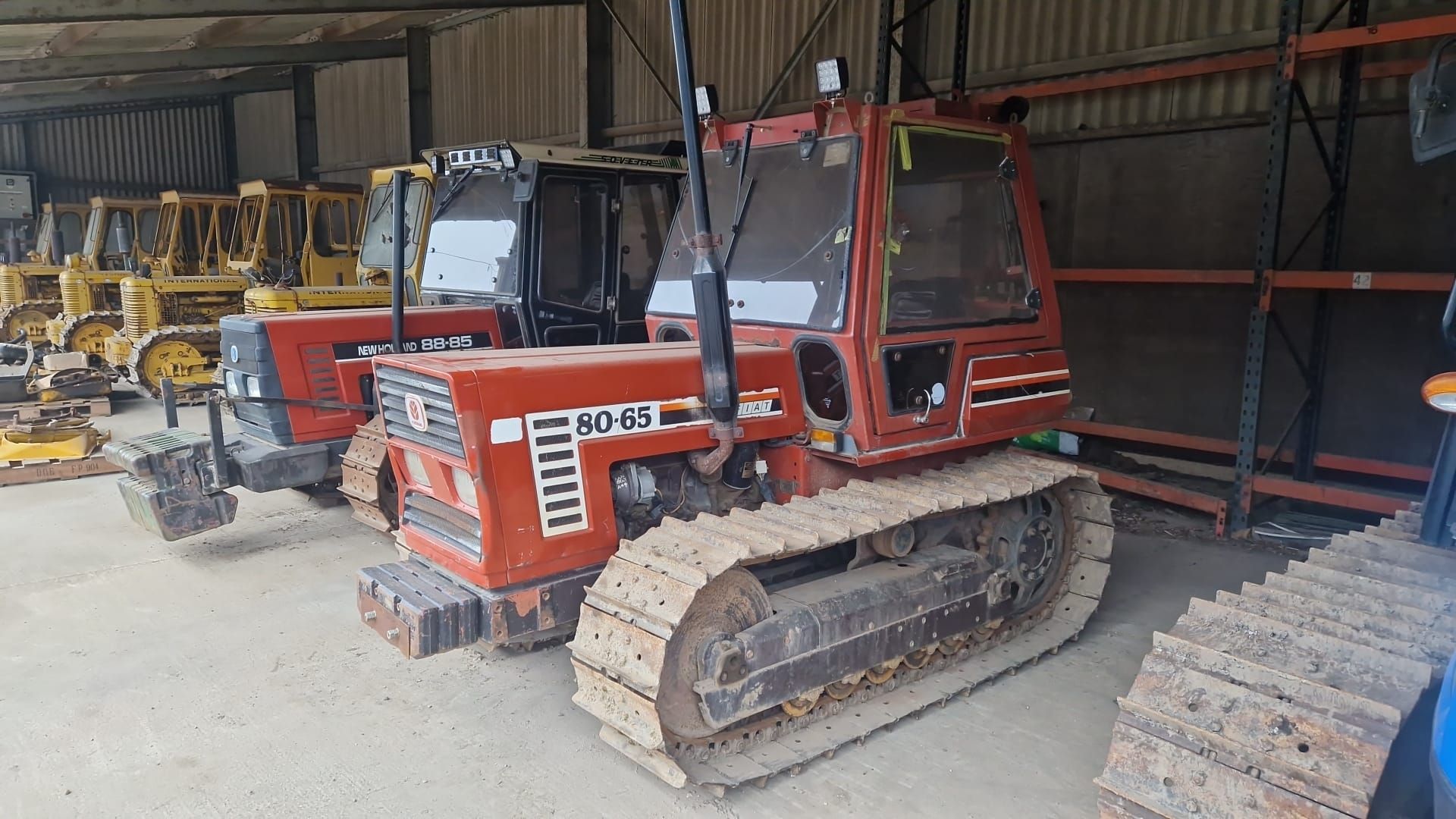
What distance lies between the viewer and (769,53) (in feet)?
36.9

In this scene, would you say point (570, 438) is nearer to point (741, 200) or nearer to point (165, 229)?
point (741, 200)

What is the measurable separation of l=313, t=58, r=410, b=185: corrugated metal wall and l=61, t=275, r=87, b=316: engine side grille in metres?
6.33

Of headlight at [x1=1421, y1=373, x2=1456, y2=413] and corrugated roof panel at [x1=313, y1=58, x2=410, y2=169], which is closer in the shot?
headlight at [x1=1421, y1=373, x2=1456, y2=413]

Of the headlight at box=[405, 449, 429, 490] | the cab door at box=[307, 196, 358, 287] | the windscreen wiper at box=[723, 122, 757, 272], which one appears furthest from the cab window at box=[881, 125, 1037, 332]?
the cab door at box=[307, 196, 358, 287]

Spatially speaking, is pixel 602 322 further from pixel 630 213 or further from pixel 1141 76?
pixel 1141 76

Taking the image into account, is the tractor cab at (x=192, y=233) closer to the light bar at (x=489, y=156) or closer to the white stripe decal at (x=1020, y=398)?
the light bar at (x=489, y=156)

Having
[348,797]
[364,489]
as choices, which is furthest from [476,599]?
[364,489]

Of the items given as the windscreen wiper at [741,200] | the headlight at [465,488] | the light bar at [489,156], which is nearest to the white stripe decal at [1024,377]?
the windscreen wiper at [741,200]

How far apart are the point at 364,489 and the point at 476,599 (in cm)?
271

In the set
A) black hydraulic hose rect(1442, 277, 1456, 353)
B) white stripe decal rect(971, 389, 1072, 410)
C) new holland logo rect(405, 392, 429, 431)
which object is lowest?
white stripe decal rect(971, 389, 1072, 410)

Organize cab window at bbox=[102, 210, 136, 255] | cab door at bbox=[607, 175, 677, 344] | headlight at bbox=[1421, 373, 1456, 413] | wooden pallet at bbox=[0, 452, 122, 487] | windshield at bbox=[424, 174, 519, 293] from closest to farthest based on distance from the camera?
headlight at bbox=[1421, 373, 1456, 413], windshield at bbox=[424, 174, 519, 293], cab door at bbox=[607, 175, 677, 344], wooden pallet at bbox=[0, 452, 122, 487], cab window at bbox=[102, 210, 136, 255]

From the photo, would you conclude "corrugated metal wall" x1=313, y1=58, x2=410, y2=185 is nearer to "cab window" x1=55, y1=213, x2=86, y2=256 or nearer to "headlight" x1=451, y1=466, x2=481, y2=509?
"cab window" x1=55, y1=213, x2=86, y2=256

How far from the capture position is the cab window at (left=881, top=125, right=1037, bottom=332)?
12.7 feet

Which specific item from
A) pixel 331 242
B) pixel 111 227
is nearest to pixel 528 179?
pixel 331 242
